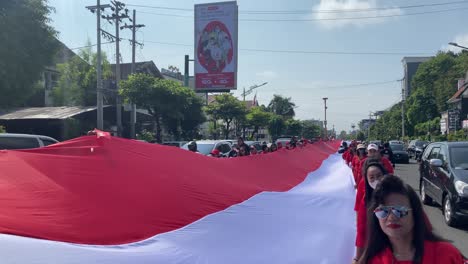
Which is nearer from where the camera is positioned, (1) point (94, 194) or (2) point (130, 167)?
(1) point (94, 194)

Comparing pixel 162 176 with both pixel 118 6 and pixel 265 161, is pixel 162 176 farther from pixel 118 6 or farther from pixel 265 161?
pixel 118 6

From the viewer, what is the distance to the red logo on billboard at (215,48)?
29.1m

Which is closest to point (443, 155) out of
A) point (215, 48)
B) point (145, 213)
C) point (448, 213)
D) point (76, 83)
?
point (448, 213)

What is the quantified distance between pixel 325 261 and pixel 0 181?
125 inches

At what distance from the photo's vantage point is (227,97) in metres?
39.0

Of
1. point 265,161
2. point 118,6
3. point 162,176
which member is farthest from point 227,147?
point 118,6

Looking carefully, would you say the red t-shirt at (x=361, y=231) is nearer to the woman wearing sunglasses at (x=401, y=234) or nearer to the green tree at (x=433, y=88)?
the woman wearing sunglasses at (x=401, y=234)

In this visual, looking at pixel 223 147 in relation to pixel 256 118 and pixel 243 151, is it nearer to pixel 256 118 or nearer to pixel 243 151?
pixel 243 151

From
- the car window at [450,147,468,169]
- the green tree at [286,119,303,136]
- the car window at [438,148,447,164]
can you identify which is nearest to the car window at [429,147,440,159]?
the car window at [438,148,447,164]

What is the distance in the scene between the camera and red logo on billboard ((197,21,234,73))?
29078mm

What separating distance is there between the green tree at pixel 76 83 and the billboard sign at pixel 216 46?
16469mm

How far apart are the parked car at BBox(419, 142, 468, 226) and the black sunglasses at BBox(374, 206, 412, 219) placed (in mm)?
6603

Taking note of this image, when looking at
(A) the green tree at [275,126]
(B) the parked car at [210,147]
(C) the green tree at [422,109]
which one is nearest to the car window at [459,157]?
(B) the parked car at [210,147]

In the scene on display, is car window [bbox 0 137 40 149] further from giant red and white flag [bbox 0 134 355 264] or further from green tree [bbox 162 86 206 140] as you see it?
green tree [bbox 162 86 206 140]
